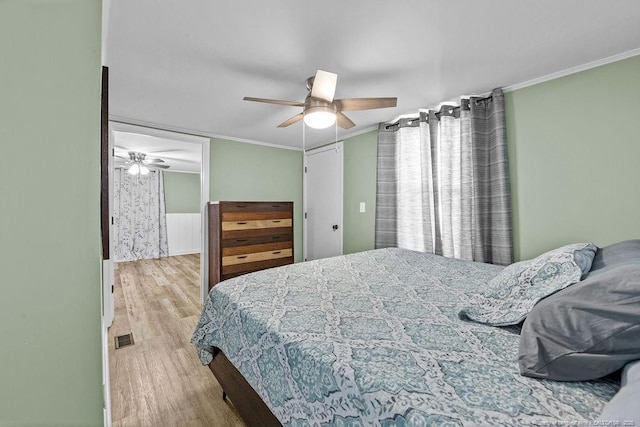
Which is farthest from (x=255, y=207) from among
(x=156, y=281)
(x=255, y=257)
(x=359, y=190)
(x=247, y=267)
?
(x=156, y=281)

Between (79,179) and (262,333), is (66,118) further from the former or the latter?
(262,333)

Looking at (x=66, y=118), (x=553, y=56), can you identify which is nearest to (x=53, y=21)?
(x=66, y=118)

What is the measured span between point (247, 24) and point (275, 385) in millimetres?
1861

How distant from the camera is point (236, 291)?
1620 millimetres

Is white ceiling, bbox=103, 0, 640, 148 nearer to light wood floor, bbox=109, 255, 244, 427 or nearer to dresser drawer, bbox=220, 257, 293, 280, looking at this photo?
dresser drawer, bbox=220, 257, 293, 280

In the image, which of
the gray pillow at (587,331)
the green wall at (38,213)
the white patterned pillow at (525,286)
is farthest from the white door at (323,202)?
the green wall at (38,213)

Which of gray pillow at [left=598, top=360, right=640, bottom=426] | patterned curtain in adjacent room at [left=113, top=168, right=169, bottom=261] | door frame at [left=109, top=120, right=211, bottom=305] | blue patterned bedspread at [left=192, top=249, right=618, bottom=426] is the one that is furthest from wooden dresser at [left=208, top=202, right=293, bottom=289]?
patterned curtain in adjacent room at [left=113, top=168, right=169, bottom=261]

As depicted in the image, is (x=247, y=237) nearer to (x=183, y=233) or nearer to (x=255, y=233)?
(x=255, y=233)

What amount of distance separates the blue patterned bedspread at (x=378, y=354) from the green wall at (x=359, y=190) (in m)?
1.79

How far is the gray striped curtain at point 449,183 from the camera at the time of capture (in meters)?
2.42

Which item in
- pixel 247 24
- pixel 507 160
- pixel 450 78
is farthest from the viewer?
pixel 507 160

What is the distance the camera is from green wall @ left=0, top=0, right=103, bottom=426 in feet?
0.63

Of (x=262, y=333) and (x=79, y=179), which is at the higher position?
(x=79, y=179)

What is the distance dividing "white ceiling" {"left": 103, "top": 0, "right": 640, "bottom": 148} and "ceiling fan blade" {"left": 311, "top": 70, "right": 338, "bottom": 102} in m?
0.21
